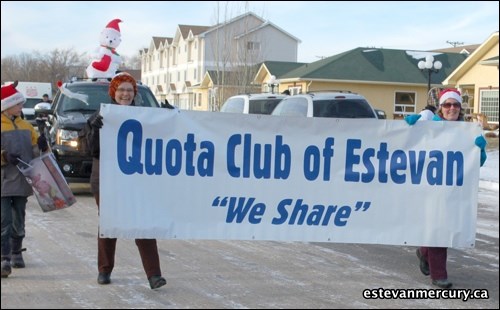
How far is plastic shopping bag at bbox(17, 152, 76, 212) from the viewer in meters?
6.28

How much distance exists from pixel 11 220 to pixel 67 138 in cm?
538

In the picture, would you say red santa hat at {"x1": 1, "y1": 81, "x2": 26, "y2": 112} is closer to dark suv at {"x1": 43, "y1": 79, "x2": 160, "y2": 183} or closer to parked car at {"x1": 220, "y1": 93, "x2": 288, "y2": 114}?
dark suv at {"x1": 43, "y1": 79, "x2": 160, "y2": 183}

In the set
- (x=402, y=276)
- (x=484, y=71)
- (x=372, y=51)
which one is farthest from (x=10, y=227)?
(x=372, y=51)

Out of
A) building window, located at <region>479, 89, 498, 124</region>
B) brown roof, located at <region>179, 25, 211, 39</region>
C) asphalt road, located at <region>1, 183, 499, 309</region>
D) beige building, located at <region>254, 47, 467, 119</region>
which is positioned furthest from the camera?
brown roof, located at <region>179, 25, 211, 39</region>

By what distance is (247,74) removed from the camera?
42281 millimetres

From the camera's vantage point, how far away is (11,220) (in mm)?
6234

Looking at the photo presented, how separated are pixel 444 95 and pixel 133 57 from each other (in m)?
123

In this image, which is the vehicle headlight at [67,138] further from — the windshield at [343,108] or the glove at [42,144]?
the windshield at [343,108]

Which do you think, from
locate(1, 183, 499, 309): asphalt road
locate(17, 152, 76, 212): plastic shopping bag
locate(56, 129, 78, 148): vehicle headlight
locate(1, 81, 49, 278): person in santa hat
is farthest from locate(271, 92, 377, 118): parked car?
locate(1, 81, 49, 278): person in santa hat

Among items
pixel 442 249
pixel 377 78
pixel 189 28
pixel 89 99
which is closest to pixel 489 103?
pixel 377 78

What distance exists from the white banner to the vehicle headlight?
225 inches

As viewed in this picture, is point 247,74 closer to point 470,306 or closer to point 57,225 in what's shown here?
point 57,225

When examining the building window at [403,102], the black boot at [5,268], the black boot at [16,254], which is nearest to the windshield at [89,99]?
the black boot at [16,254]

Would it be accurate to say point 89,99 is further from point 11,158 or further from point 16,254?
point 11,158
